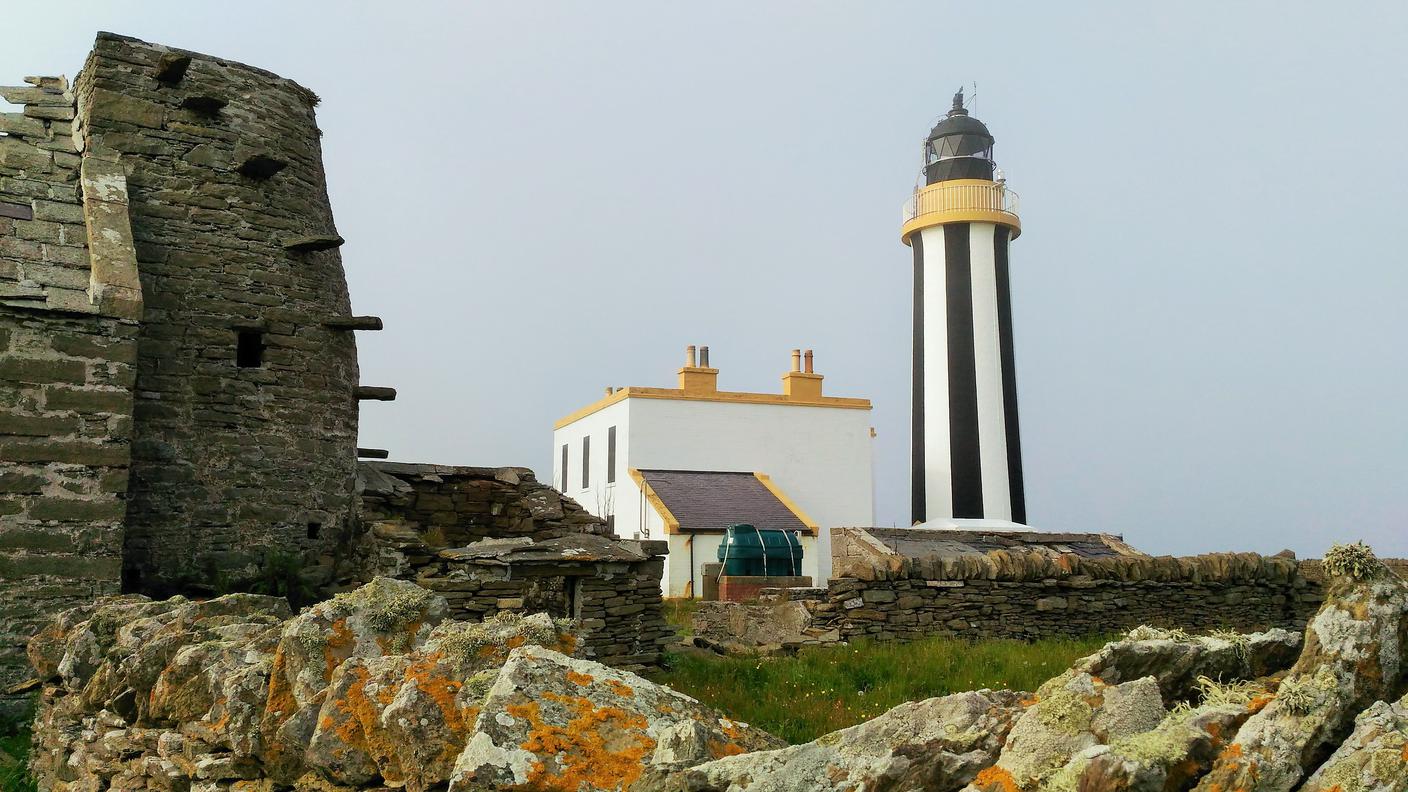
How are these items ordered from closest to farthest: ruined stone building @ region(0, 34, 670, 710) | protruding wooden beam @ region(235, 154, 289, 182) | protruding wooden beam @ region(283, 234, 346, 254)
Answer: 1. ruined stone building @ region(0, 34, 670, 710)
2. protruding wooden beam @ region(235, 154, 289, 182)
3. protruding wooden beam @ region(283, 234, 346, 254)

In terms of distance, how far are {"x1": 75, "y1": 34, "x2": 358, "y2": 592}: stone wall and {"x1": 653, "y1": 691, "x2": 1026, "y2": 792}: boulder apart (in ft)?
35.1

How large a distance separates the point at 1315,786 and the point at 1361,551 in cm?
57

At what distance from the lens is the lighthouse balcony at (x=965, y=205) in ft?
99.5

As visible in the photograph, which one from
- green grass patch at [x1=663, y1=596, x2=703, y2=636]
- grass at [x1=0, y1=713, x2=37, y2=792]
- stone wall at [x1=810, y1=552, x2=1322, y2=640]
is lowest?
grass at [x1=0, y1=713, x2=37, y2=792]

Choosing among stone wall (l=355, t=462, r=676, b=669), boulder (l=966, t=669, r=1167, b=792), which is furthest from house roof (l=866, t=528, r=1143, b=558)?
boulder (l=966, t=669, r=1167, b=792)

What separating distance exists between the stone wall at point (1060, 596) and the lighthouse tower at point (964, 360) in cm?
1412

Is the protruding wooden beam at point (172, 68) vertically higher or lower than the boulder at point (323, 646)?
higher

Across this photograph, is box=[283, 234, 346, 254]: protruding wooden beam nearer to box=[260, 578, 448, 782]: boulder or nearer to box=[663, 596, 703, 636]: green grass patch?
box=[663, 596, 703, 636]: green grass patch

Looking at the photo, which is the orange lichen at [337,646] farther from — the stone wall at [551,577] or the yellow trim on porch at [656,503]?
the yellow trim on porch at [656,503]

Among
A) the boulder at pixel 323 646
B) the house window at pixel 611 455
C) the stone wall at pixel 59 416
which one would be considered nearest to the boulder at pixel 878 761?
the boulder at pixel 323 646

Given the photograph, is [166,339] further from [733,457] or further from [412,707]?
[733,457]

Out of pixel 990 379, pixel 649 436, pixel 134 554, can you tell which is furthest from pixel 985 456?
pixel 134 554

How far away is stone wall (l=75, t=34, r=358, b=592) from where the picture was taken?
37.8 ft

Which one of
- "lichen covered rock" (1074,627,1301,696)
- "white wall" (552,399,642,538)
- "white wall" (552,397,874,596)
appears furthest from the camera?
"white wall" (552,397,874,596)
